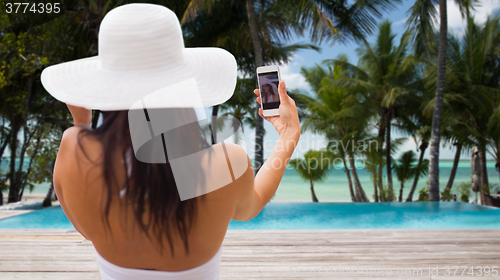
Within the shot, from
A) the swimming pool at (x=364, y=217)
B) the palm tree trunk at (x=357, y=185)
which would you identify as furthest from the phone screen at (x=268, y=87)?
the palm tree trunk at (x=357, y=185)

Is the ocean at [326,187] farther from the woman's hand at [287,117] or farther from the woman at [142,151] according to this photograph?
the woman at [142,151]

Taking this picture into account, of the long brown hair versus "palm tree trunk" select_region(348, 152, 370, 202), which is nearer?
the long brown hair

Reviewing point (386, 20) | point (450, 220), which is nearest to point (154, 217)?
point (450, 220)

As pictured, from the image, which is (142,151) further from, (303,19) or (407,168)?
(407,168)

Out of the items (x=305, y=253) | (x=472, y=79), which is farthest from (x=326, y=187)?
(x=305, y=253)

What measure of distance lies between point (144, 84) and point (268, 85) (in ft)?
1.78

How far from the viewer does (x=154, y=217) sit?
69 centimetres

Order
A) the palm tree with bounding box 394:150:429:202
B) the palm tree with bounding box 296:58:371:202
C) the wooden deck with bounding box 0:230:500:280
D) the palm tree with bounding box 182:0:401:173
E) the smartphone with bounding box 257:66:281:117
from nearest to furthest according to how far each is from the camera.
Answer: the smartphone with bounding box 257:66:281:117 → the wooden deck with bounding box 0:230:500:280 → the palm tree with bounding box 182:0:401:173 → the palm tree with bounding box 296:58:371:202 → the palm tree with bounding box 394:150:429:202

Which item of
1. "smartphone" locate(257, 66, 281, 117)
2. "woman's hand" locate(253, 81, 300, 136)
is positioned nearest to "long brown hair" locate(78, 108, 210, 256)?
"woman's hand" locate(253, 81, 300, 136)

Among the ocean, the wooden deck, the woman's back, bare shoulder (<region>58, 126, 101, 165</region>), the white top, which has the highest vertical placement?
bare shoulder (<region>58, 126, 101, 165</region>)

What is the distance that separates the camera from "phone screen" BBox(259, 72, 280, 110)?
3.56 ft

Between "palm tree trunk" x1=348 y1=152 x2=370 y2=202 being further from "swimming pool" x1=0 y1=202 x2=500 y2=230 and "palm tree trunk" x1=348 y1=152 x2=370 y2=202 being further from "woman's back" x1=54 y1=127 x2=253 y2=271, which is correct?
"woman's back" x1=54 y1=127 x2=253 y2=271

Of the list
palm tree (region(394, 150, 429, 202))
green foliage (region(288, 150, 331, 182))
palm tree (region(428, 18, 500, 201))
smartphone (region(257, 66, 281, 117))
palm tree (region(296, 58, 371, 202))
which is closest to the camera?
smartphone (region(257, 66, 281, 117))

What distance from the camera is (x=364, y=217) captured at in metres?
7.87
